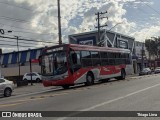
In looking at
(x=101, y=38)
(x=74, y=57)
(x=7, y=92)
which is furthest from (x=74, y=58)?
(x=101, y=38)

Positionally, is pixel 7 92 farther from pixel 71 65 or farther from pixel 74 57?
pixel 74 57

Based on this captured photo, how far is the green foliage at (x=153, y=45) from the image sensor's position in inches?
4222

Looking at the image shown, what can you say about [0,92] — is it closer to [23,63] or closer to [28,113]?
[28,113]

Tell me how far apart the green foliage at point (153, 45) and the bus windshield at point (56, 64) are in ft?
274

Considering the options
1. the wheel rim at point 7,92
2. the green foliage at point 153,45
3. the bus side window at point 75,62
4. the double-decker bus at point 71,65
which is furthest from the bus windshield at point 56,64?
the green foliage at point 153,45

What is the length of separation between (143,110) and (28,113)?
386cm

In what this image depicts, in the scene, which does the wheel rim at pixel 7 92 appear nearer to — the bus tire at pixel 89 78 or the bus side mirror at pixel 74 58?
the bus side mirror at pixel 74 58

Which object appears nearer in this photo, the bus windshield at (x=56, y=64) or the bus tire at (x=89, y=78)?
the bus windshield at (x=56, y=64)

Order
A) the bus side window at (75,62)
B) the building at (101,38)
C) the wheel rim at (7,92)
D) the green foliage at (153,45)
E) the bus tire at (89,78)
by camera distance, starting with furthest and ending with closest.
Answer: the green foliage at (153,45), the building at (101,38), the bus tire at (89,78), the bus side window at (75,62), the wheel rim at (7,92)

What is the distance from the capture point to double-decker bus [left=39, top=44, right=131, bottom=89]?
26.1 meters

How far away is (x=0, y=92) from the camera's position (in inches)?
1014

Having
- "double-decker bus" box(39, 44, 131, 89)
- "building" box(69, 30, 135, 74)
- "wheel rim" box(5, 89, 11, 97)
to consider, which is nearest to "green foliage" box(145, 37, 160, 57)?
"building" box(69, 30, 135, 74)

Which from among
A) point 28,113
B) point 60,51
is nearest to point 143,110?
point 28,113

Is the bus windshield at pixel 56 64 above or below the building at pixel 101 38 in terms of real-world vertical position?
below
